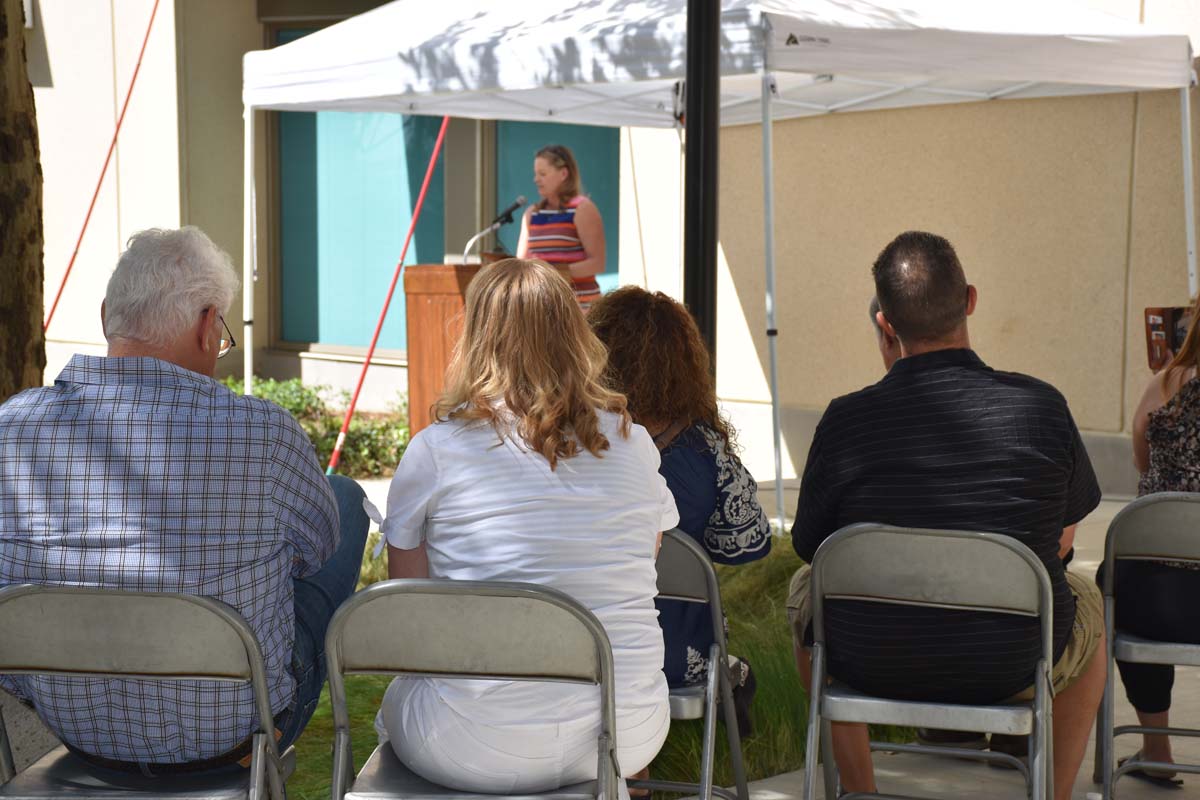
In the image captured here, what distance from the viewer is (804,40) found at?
17.3ft

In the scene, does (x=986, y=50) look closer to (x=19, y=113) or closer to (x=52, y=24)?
(x=19, y=113)

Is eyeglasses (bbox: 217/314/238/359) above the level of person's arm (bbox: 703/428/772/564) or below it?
above

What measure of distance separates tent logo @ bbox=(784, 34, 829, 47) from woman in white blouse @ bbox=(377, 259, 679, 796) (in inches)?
117

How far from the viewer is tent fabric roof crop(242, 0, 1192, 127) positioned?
536 cm

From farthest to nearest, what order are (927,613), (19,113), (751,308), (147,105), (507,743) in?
(147,105) < (751,308) < (19,113) < (927,613) < (507,743)

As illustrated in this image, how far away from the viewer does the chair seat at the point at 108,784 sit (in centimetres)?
235

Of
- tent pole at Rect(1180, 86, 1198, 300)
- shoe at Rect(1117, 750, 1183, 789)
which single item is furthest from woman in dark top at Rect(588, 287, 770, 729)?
tent pole at Rect(1180, 86, 1198, 300)

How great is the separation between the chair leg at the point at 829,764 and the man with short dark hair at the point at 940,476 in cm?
13

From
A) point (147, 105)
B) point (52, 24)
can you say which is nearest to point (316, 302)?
point (147, 105)

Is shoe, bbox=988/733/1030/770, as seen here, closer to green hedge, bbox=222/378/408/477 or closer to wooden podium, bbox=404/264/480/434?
wooden podium, bbox=404/264/480/434

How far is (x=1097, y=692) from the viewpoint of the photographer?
3131 mm

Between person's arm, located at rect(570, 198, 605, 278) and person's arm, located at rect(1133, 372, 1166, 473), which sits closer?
person's arm, located at rect(1133, 372, 1166, 473)

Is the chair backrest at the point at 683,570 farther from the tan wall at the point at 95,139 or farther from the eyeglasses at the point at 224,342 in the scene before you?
the tan wall at the point at 95,139

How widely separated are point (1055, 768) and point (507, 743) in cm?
146
